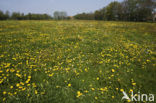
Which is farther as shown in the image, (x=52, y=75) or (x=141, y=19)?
(x=141, y=19)

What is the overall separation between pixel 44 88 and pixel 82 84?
1.31 m

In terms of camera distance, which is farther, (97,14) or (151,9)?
(97,14)

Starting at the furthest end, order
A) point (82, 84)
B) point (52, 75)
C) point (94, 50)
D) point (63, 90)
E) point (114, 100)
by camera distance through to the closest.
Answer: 1. point (94, 50)
2. point (52, 75)
3. point (82, 84)
4. point (63, 90)
5. point (114, 100)

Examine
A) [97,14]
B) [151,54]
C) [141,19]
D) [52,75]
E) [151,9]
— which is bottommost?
[52,75]

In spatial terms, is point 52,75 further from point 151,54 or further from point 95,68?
point 151,54

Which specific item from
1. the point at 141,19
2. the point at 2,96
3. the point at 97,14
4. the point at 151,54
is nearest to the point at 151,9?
the point at 141,19

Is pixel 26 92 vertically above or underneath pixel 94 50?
underneath

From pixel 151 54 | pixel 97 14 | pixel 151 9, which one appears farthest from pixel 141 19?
pixel 151 54

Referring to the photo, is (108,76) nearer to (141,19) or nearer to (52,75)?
(52,75)

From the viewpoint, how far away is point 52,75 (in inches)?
145

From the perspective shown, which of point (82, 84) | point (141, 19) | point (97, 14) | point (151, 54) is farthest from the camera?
point (97, 14)

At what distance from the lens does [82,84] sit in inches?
130

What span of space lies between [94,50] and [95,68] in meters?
2.10

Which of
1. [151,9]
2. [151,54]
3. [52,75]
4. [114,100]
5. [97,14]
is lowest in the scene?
[114,100]
